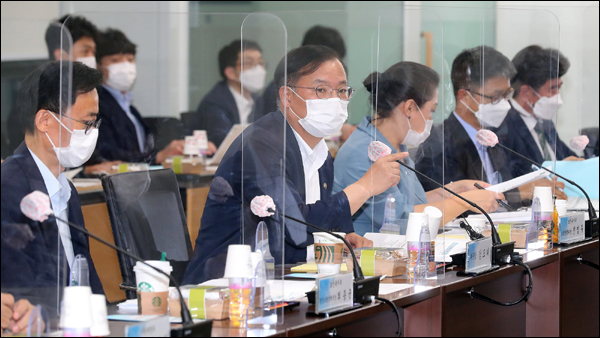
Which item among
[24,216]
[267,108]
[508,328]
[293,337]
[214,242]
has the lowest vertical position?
[508,328]

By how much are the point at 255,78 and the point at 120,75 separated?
7.10 ft

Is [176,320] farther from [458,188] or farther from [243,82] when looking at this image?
[458,188]

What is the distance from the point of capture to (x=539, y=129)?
2666 mm

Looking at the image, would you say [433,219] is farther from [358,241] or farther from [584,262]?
[584,262]

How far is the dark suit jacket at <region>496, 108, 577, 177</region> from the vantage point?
2.49 metres

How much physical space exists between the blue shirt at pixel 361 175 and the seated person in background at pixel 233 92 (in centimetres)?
36

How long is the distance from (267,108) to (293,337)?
0.53m

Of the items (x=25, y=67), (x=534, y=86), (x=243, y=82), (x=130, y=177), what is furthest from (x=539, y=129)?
(x=25, y=67)

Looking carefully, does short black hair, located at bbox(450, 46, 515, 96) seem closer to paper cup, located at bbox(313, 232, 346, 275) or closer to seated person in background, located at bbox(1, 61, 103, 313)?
paper cup, located at bbox(313, 232, 346, 275)

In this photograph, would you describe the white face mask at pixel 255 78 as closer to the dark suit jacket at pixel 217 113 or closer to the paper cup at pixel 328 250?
the paper cup at pixel 328 250

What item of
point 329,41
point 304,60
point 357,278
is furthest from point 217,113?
point 357,278

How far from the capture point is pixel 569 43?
3.31 m

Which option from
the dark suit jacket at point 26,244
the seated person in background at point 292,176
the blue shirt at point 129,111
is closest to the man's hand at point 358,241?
the seated person in background at point 292,176

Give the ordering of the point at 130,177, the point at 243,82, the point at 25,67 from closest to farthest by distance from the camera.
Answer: the point at 25,67, the point at 243,82, the point at 130,177
